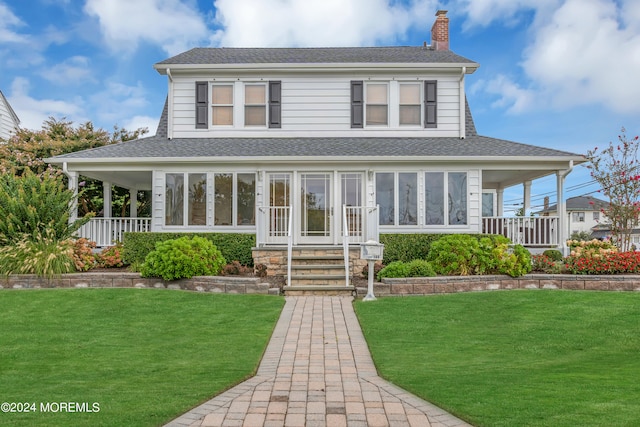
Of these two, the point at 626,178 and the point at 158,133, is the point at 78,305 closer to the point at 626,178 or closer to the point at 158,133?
the point at 158,133

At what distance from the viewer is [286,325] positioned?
8047mm

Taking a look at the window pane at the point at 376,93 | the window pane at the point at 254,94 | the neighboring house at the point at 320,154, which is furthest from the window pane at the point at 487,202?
the window pane at the point at 254,94

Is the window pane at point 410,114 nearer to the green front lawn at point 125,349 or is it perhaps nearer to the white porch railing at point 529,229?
the white porch railing at point 529,229

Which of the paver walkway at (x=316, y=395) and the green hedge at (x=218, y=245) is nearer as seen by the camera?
the paver walkway at (x=316, y=395)

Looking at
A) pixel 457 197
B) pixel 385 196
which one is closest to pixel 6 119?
pixel 385 196

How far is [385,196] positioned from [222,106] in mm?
6031

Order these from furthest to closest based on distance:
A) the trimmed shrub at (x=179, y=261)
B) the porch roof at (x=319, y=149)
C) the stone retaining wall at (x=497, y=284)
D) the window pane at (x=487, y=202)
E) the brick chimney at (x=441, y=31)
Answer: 1. the window pane at (x=487, y=202)
2. the brick chimney at (x=441, y=31)
3. the porch roof at (x=319, y=149)
4. the trimmed shrub at (x=179, y=261)
5. the stone retaining wall at (x=497, y=284)

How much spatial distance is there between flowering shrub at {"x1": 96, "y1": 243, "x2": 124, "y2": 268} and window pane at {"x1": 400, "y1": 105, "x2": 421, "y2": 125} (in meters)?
9.39

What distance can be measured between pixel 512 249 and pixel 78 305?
967 centimetres

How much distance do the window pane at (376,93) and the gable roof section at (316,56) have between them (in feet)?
2.48

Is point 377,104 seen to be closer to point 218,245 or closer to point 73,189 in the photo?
point 218,245

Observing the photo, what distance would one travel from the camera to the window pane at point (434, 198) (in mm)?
14039

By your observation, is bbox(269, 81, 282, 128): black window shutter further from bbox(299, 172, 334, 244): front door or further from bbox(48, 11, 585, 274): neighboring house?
bbox(299, 172, 334, 244): front door

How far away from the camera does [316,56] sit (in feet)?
55.0
